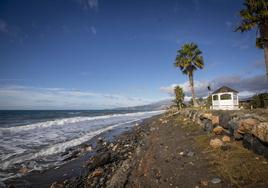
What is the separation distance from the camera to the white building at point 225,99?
20519 mm

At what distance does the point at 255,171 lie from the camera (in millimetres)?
4781

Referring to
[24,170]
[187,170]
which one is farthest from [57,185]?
[187,170]

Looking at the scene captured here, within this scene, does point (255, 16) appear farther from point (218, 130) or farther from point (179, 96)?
point (179, 96)

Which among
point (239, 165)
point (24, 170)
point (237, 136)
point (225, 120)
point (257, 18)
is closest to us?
point (239, 165)

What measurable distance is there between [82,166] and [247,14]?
18.4 m

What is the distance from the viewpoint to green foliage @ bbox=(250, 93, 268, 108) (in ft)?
54.0

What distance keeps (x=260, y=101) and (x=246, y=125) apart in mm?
13740

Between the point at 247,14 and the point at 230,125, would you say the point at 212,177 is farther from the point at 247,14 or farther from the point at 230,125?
the point at 247,14

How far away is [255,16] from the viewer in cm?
1470

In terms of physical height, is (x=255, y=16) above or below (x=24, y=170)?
above

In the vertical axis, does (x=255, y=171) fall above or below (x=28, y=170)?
above

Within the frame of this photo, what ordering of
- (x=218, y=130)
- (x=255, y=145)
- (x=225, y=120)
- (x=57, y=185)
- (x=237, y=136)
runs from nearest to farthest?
(x=255, y=145) → (x=57, y=185) → (x=237, y=136) → (x=225, y=120) → (x=218, y=130)

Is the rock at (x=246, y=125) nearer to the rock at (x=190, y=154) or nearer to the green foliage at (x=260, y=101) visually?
the rock at (x=190, y=154)

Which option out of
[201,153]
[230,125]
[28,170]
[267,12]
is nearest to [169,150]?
[201,153]
